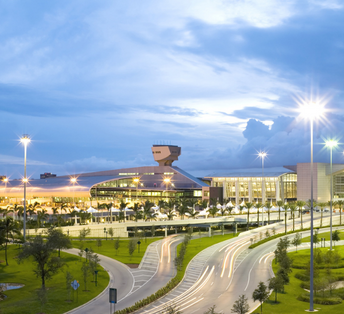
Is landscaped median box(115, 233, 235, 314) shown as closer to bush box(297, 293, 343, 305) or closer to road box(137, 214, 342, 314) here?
road box(137, 214, 342, 314)

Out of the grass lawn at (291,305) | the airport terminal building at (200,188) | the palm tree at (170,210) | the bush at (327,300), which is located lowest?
the grass lawn at (291,305)

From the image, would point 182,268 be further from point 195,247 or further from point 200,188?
point 200,188

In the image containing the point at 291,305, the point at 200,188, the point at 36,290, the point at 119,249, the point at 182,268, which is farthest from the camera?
the point at 200,188

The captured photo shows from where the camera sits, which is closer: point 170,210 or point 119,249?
point 119,249

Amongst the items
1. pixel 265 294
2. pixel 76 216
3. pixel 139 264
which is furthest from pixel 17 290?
pixel 76 216

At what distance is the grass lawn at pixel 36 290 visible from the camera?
1692 inches

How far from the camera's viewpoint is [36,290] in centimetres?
4894

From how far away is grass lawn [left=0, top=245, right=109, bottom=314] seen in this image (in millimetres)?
42969

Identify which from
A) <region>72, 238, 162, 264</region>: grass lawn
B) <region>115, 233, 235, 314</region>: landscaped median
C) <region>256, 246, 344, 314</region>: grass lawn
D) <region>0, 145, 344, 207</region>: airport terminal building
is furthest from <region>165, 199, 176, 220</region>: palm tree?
<region>256, 246, 344, 314</region>: grass lawn

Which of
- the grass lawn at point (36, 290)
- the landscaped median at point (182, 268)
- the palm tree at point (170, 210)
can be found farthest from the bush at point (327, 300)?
the palm tree at point (170, 210)

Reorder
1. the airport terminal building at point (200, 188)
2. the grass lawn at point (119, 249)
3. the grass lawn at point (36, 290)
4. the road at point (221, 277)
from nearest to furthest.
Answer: the grass lawn at point (36, 290) → the road at point (221, 277) → the grass lawn at point (119, 249) → the airport terminal building at point (200, 188)

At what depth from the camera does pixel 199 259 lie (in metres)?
74.3

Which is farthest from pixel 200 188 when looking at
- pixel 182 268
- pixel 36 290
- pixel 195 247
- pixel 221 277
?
pixel 36 290

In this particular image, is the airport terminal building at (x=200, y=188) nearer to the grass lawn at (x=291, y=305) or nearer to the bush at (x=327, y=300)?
the grass lawn at (x=291, y=305)
